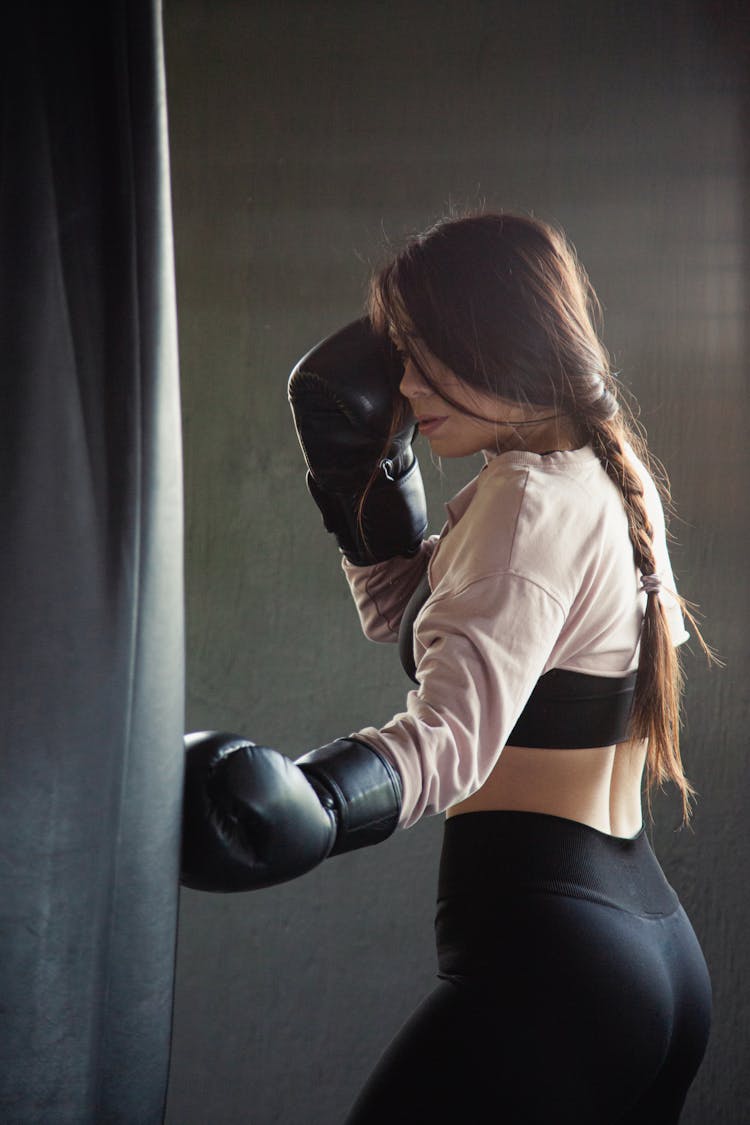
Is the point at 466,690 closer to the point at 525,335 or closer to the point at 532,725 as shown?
the point at 532,725

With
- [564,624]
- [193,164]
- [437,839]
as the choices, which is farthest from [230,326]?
[564,624]

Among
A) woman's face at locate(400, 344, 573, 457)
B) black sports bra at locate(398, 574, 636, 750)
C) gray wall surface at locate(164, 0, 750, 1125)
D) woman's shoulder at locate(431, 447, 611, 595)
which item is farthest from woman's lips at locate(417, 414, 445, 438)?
gray wall surface at locate(164, 0, 750, 1125)

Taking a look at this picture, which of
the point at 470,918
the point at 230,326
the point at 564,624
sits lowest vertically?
the point at 470,918

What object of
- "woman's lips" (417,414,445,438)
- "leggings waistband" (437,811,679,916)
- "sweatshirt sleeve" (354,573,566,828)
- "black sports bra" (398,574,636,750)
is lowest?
"leggings waistband" (437,811,679,916)

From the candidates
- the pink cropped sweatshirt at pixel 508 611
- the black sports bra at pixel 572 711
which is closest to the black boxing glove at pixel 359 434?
the pink cropped sweatshirt at pixel 508 611

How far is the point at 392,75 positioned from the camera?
2.04m

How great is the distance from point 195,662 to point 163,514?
4.80ft

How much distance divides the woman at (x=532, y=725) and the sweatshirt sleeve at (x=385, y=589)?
238mm

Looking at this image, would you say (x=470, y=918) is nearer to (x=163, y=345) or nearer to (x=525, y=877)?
(x=525, y=877)

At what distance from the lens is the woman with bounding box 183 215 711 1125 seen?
83 centimetres

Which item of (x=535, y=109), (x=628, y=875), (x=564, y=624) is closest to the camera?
(x=564, y=624)

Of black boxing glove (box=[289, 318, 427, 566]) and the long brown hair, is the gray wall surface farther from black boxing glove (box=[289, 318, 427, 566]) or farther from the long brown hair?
the long brown hair

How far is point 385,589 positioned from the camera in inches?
54.5

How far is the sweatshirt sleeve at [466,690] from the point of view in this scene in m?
0.79
